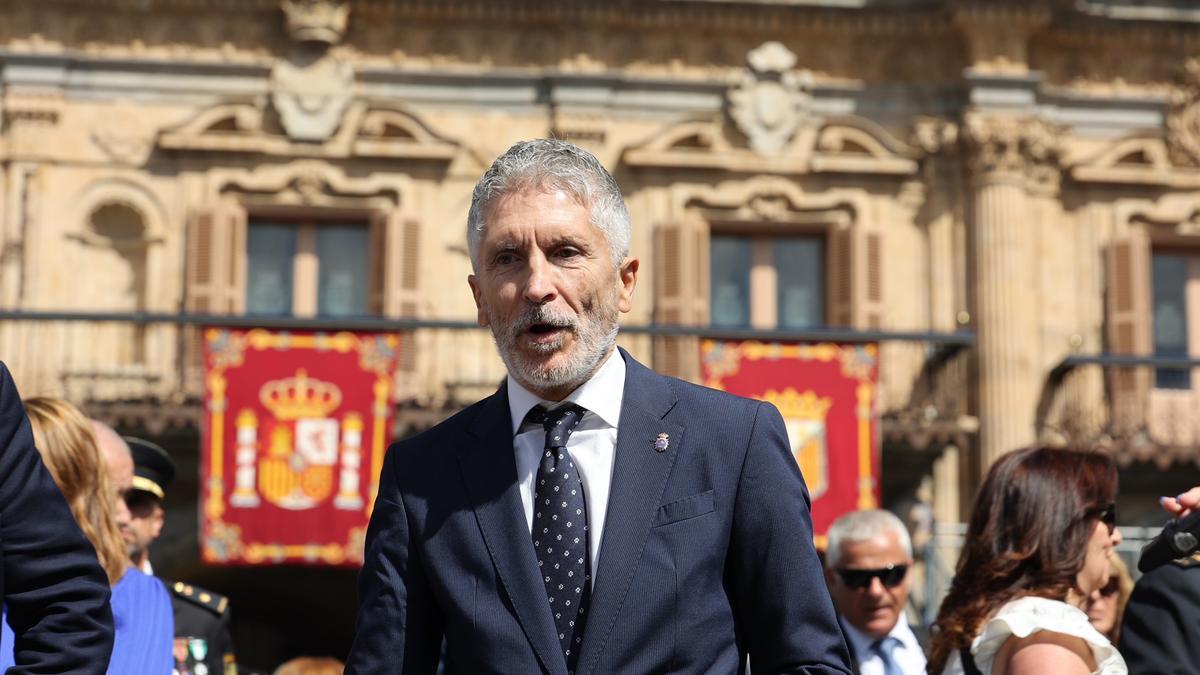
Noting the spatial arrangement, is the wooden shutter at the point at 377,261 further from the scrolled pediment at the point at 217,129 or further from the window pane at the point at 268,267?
the scrolled pediment at the point at 217,129

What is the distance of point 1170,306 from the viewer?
60.5 feet

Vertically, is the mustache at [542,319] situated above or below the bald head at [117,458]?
above

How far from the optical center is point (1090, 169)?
18.1 m

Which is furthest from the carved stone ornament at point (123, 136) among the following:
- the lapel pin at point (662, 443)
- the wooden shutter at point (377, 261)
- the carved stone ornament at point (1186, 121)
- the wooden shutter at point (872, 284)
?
the lapel pin at point (662, 443)

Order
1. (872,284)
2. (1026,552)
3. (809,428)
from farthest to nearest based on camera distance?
(872,284)
(809,428)
(1026,552)

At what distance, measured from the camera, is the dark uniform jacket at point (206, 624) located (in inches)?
240

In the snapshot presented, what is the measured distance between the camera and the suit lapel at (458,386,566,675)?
9.96 feet

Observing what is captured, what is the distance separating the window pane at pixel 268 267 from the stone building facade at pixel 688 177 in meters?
0.03

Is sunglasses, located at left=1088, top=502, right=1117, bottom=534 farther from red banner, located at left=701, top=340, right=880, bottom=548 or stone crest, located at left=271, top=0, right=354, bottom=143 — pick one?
stone crest, located at left=271, top=0, right=354, bottom=143

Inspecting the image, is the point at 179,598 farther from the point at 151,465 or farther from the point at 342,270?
the point at 342,270

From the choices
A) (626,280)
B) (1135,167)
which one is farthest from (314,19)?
(626,280)

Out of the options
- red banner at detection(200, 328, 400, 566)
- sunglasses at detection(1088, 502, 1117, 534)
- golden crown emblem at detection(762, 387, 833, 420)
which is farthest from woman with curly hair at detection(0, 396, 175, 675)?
golden crown emblem at detection(762, 387, 833, 420)

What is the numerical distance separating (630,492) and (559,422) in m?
0.20

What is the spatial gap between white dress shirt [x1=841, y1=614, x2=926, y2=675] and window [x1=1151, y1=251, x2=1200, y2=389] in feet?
41.6
